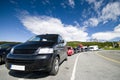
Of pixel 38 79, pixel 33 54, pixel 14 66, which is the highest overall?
pixel 33 54

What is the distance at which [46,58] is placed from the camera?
4.84 meters

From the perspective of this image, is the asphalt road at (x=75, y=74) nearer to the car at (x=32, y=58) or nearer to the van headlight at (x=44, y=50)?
the car at (x=32, y=58)

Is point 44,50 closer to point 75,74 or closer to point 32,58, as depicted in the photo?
point 32,58

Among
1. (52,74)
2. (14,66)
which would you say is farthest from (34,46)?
(52,74)

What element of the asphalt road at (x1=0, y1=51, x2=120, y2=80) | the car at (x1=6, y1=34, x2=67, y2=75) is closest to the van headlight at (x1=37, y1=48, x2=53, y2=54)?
the car at (x1=6, y1=34, x2=67, y2=75)

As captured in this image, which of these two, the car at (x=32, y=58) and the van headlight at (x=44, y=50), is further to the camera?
the van headlight at (x=44, y=50)

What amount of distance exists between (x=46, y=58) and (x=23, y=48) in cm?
103

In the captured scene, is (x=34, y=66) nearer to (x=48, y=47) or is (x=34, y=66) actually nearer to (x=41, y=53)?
(x=41, y=53)

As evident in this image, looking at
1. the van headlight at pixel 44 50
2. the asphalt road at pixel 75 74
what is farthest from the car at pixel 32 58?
the asphalt road at pixel 75 74

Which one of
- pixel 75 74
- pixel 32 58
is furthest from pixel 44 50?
pixel 75 74

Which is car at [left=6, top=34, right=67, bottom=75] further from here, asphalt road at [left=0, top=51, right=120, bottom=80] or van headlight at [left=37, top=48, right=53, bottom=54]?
asphalt road at [left=0, top=51, right=120, bottom=80]

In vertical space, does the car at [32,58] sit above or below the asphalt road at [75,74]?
above

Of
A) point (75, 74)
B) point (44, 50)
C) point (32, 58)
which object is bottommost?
point (75, 74)

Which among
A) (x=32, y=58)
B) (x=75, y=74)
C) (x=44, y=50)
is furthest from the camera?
(x=75, y=74)
